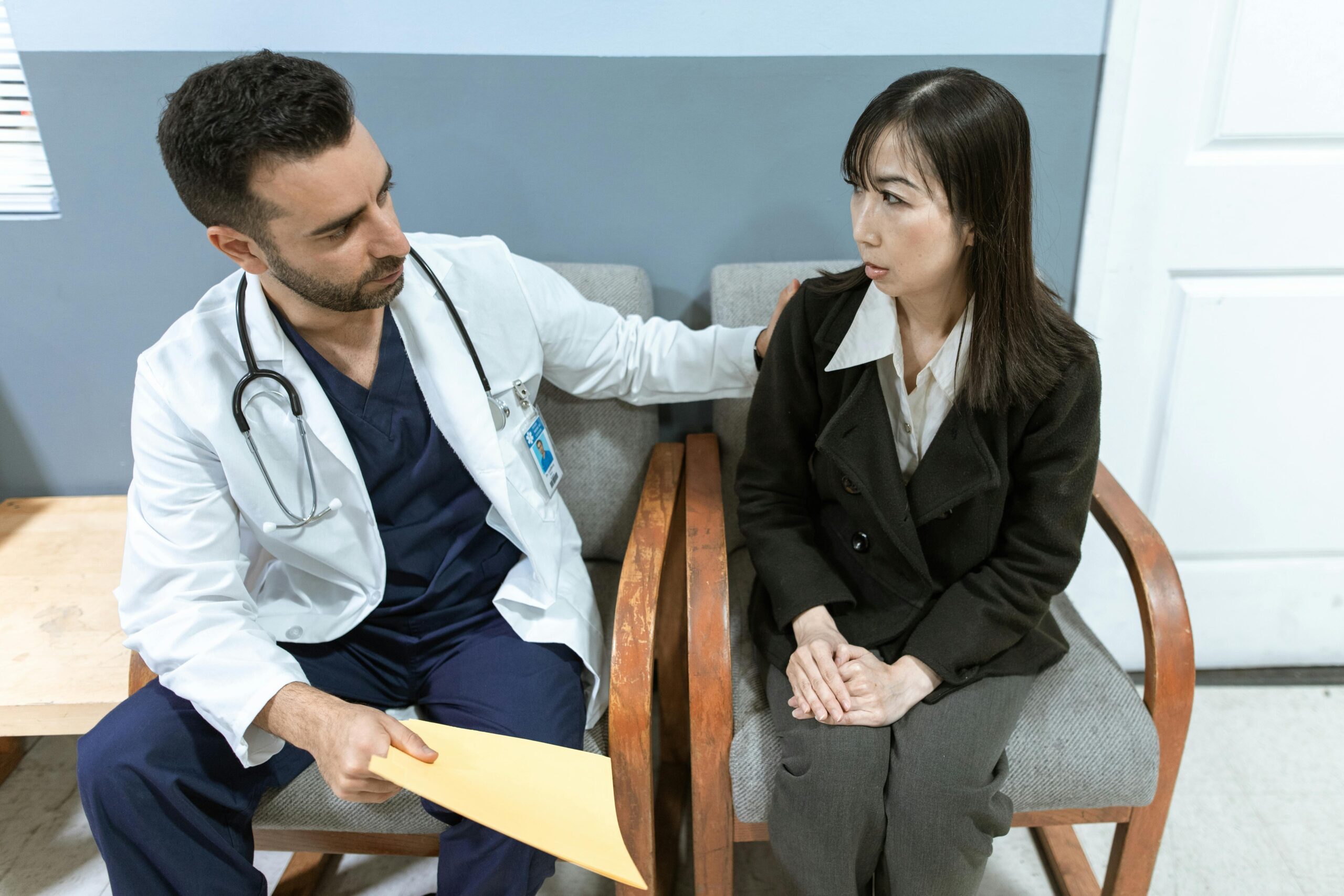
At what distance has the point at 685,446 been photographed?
156cm

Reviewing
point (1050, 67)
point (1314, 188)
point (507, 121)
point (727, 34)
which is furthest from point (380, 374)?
point (1314, 188)

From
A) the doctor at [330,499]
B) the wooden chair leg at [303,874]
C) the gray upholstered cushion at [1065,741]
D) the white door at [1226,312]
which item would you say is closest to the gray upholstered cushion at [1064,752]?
the gray upholstered cushion at [1065,741]

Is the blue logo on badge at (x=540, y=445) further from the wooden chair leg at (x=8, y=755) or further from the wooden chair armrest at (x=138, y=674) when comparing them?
the wooden chair leg at (x=8, y=755)

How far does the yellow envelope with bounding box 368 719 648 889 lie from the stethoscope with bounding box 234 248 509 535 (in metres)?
0.33

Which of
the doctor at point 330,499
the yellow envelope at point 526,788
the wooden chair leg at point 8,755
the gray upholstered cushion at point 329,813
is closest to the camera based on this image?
the yellow envelope at point 526,788

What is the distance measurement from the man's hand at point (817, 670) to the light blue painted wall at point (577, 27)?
920 mm

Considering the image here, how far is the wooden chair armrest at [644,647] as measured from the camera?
43.8 inches

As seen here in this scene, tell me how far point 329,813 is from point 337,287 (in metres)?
0.68

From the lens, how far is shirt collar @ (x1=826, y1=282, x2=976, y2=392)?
3.68 feet

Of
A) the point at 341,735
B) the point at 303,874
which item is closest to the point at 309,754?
the point at 341,735

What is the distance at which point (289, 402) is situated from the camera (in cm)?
118

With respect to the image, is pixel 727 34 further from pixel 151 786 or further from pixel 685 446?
pixel 151 786

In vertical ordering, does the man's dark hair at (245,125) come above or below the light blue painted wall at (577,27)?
below

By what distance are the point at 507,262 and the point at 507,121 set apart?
1.00 feet
